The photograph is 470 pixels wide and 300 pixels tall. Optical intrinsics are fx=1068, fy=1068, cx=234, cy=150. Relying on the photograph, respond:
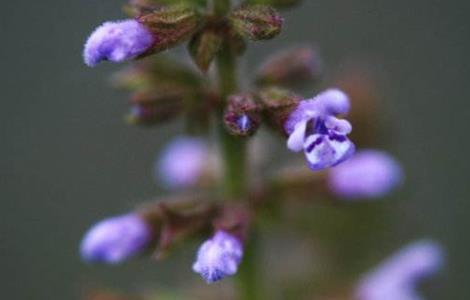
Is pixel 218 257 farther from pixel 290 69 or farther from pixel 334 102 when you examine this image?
pixel 290 69

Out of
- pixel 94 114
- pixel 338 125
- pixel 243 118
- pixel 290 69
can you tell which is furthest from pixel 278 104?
pixel 94 114

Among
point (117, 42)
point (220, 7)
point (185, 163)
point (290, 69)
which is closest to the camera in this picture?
point (117, 42)

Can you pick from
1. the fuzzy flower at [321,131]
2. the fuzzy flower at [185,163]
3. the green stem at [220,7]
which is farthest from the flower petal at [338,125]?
the fuzzy flower at [185,163]

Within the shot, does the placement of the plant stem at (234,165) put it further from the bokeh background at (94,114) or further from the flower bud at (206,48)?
the bokeh background at (94,114)

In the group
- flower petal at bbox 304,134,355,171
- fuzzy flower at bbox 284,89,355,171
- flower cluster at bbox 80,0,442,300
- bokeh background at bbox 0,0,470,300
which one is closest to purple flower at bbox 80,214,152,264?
flower cluster at bbox 80,0,442,300

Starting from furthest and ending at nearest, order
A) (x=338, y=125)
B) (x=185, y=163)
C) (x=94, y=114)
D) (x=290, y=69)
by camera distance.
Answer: (x=94, y=114), (x=185, y=163), (x=290, y=69), (x=338, y=125)

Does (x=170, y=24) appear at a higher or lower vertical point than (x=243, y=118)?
higher
